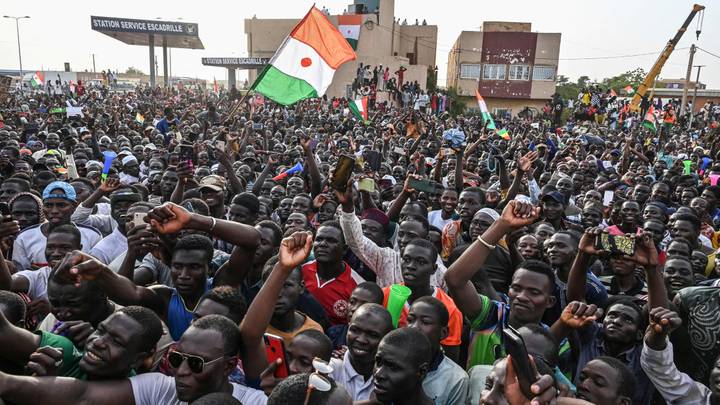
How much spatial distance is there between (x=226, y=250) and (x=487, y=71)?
3776 cm

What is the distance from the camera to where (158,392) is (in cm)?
218

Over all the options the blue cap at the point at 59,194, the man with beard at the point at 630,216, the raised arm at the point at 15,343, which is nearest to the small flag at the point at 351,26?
the man with beard at the point at 630,216

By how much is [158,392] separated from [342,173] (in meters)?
2.08

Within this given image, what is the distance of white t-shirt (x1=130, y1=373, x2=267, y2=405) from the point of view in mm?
2133

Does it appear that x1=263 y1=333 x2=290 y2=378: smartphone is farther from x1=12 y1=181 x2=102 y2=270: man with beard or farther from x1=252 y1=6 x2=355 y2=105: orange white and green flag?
x1=252 y1=6 x2=355 y2=105: orange white and green flag

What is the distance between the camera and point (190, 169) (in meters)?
Answer: 4.83

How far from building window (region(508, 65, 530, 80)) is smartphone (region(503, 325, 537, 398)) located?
40.0 m

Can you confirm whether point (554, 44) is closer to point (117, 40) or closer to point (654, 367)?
point (117, 40)

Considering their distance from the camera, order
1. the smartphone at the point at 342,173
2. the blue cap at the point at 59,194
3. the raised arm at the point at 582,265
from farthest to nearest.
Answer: the blue cap at the point at 59,194
the smartphone at the point at 342,173
the raised arm at the point at 582,265

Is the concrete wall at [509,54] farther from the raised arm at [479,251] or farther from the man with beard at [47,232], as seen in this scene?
the raised arm at [479,251]

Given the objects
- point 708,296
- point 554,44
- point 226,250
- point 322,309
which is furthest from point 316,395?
point 554,44

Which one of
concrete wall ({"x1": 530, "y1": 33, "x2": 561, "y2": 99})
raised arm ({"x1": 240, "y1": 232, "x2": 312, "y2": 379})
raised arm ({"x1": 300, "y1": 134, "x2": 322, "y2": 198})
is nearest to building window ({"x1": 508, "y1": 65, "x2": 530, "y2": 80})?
concrete wall ({"x1": 530, "y1": 33, "x2": 561, "y2": 99})

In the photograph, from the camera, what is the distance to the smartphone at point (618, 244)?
2762mm

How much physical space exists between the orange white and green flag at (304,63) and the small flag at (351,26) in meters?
23.8
